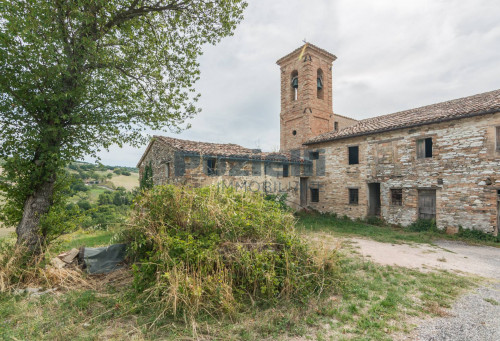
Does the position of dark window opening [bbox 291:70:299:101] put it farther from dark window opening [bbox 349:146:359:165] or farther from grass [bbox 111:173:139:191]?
grass [bbox 111:173:139:191]

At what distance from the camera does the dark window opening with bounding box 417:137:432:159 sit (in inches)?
431

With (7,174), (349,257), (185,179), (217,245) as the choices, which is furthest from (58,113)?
(349,257)

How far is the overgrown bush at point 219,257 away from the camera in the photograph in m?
3.73

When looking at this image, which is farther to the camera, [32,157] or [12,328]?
[32,157]

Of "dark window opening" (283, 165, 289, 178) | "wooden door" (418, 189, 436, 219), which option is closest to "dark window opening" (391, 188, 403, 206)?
"wooden door" (418, 189, 436, 219)

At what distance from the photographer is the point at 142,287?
414 cm

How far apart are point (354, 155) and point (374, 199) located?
2.68 metres

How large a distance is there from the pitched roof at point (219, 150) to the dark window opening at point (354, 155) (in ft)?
9.91

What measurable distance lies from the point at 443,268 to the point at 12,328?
848 cm

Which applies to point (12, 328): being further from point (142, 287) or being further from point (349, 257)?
point (349, 257)

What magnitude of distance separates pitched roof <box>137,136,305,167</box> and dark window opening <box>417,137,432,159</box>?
20.8ft

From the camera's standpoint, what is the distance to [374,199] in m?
13.3

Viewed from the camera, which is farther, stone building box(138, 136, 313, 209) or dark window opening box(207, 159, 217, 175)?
dark window opening box(207, 159, 217, 175)

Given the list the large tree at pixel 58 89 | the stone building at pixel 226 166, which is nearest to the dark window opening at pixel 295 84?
the stone building at pixel 226 166
